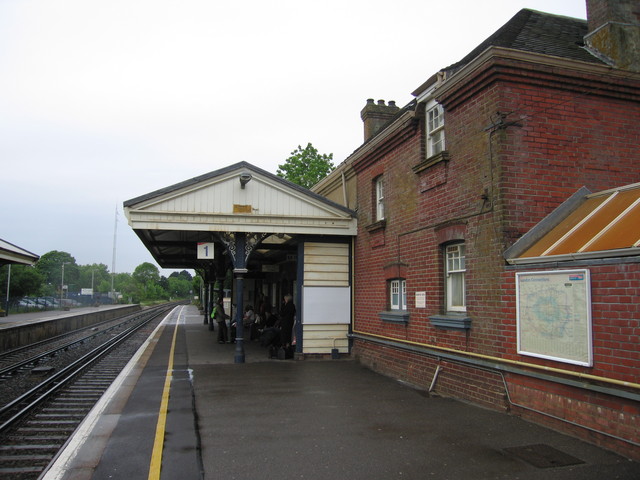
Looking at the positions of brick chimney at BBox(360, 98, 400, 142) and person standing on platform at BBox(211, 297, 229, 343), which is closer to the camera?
brick chimney at BBox(360, 98, 400, 142)

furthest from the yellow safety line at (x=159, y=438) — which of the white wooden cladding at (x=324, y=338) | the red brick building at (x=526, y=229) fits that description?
the red brick building at (x=526, y=229)

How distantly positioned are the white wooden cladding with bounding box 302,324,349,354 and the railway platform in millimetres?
3229

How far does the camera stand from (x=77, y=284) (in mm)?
141375

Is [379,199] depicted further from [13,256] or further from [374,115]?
[13,256]

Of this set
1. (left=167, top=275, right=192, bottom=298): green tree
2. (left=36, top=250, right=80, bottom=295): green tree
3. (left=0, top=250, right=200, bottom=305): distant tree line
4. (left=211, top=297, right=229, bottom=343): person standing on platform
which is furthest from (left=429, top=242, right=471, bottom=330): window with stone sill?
(left=167, top=275, right=192, bottom=298): green tree

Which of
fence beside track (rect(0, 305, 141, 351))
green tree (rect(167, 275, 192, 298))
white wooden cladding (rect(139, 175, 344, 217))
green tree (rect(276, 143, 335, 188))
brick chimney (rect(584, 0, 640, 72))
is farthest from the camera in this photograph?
green tree (rect(167, 275, 192, 298))

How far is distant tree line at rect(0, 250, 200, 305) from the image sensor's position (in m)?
54.2

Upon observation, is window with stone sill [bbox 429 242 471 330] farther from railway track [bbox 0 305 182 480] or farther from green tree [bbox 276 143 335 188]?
green tree [bbox 276 143 335 188]

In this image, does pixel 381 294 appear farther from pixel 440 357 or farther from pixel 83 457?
pixel 83 457

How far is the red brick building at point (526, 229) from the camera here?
578 centimetres

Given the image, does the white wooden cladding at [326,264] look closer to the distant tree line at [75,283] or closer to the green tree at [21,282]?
the distant tree line at [75,283]

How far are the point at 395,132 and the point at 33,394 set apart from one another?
336 inches

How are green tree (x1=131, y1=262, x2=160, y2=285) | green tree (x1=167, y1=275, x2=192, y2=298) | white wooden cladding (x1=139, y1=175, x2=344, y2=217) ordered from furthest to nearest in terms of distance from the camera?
green tree (x1=167, y1=275, x2=192, y2=298)
green tree (x1=131, y1=262, x2=160, y2=285)
white wooden cladding (x1=139, y1=175, x2=344, y2=217)

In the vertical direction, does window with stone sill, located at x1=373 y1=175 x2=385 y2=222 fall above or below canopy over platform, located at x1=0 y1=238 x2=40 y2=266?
above
